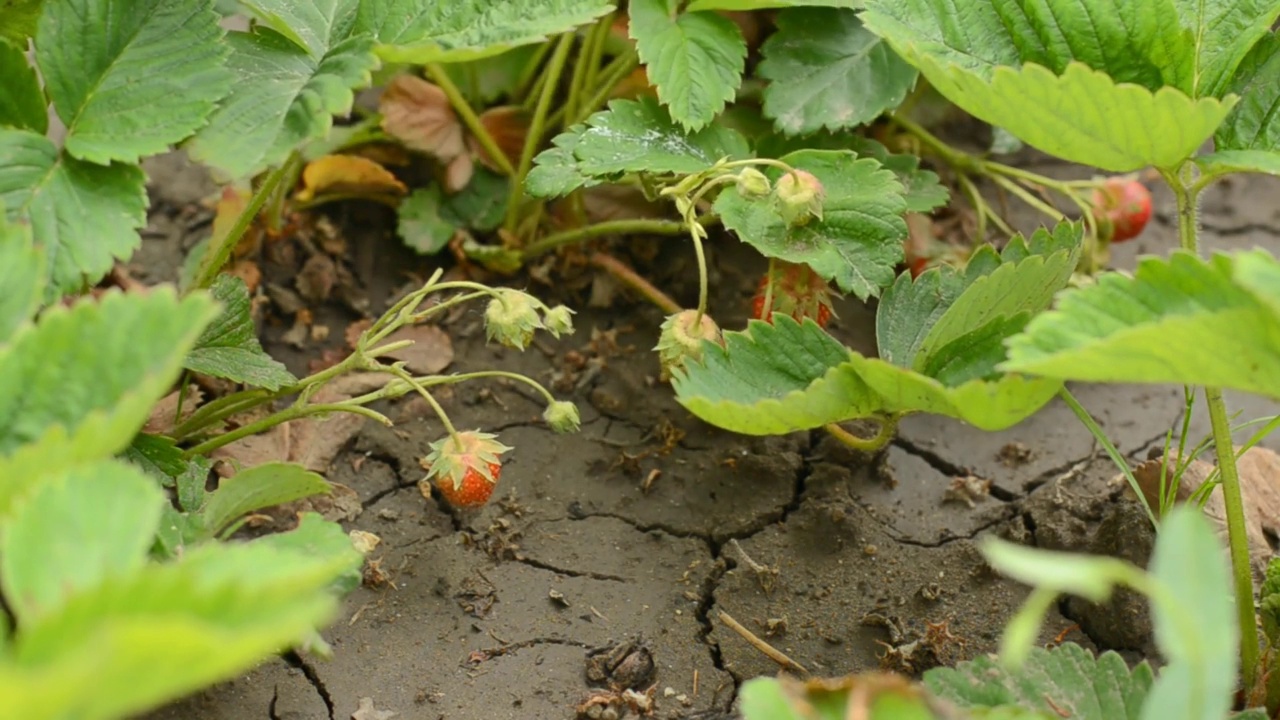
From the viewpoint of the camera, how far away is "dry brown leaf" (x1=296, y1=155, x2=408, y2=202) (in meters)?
2.14

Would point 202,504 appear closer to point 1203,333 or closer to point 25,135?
point 25,135

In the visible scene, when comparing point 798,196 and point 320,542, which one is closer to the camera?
point 320,542

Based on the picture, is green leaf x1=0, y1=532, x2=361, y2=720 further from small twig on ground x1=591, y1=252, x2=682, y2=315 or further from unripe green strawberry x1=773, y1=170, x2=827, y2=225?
small twig on ground x1=591, y1=252, x2=682, y2=315

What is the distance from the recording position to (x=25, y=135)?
4.59 feet

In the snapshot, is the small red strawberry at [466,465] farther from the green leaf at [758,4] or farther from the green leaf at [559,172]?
the green leaf at [758,4]

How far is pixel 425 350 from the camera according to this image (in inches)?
82.8

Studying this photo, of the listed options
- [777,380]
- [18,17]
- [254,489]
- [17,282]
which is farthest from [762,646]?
[18,17]

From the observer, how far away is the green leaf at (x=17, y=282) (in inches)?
41.0

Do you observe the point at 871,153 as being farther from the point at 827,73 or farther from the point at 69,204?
the point at 69,204

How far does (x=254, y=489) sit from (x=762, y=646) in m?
0.71

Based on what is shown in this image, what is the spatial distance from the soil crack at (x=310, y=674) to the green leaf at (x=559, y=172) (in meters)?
0.72

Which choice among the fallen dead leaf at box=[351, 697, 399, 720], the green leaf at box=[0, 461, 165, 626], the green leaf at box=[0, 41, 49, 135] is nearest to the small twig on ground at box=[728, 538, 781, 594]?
the fallen dead leaf at box=[351, 697, 399, 720]

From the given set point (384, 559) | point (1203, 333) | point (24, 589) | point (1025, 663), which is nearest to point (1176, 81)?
point (1203, 333)

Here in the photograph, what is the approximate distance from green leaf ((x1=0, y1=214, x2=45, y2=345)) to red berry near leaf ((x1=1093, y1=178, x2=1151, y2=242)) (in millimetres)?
1844
